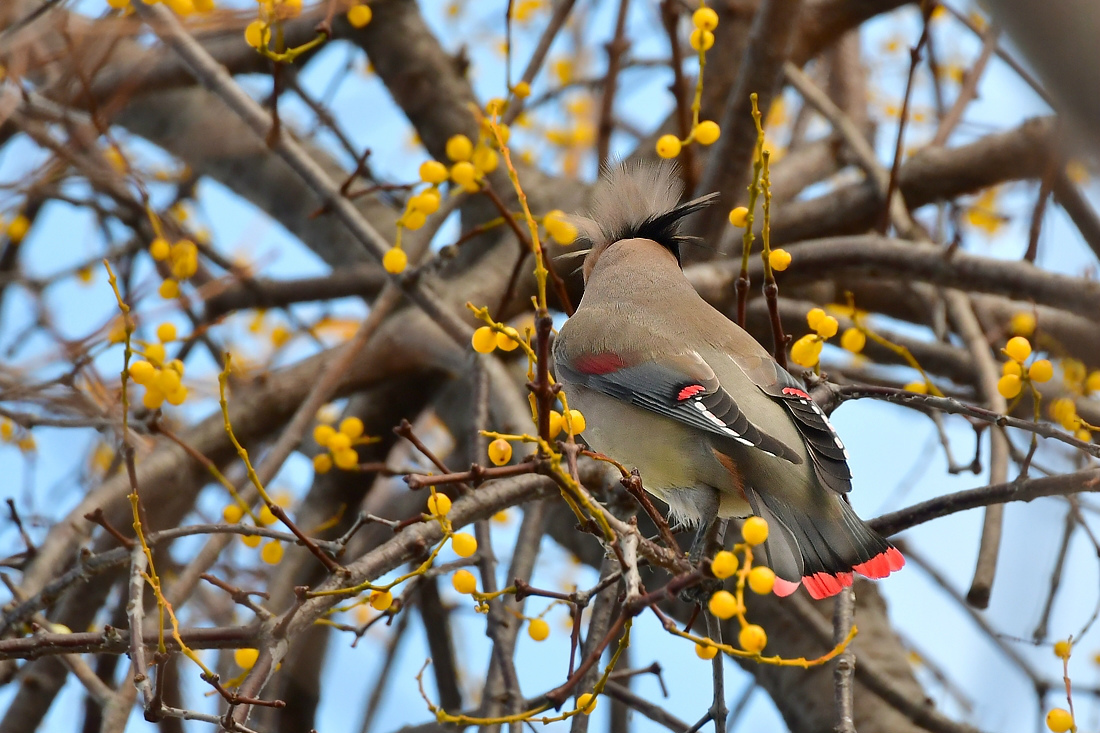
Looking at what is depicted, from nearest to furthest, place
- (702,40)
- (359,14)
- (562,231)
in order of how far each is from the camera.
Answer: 1. (702,40)
2. (562,231)
3. (359,14)

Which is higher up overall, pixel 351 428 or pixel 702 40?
pixel 702 40

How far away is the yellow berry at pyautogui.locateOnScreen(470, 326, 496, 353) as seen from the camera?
6.49 feet

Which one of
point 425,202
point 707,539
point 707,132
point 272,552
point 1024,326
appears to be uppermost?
point 1024,326

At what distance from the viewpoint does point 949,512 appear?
225 centimetres

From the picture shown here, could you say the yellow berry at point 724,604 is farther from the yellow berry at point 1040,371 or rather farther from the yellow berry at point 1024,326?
the yellow berry at point 1024,326

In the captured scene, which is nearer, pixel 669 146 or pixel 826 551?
pixel 826 551

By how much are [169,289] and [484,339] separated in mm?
1509

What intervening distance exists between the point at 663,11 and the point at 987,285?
1.36m

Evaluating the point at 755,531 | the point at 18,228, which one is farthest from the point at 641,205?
the point at 18,228

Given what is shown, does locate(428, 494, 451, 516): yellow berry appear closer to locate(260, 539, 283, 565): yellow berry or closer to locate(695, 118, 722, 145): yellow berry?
locate(260, 539, 283, 565): yellow berry

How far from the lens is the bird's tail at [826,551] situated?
218cm

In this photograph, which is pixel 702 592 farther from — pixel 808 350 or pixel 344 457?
pixel 344 457

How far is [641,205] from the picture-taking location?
3.09 meters

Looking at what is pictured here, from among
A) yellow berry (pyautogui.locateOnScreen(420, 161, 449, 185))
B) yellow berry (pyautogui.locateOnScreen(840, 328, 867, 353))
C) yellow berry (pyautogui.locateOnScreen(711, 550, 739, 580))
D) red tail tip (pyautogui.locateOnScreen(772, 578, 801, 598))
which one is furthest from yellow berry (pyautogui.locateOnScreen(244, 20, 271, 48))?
yellow berry (pyautogui.locateOnScreen(711, 550, 739, 580))
